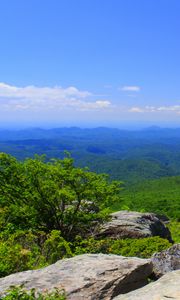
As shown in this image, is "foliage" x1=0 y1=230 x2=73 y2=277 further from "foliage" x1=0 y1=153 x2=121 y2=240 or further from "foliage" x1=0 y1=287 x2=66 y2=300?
"foliage" x1=0 y1=287 x2=66 y2=300

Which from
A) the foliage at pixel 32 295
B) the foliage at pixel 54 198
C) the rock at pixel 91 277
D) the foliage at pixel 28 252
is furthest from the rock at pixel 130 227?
the foliage at pixel 32 295

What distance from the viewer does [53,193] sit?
23.3 meters

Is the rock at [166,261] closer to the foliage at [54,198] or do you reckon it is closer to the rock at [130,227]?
the foliage at [54,198]

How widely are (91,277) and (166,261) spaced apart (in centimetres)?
331

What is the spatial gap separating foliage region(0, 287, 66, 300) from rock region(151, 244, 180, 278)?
375 centimetres

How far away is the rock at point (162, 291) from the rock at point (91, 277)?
1445 mm

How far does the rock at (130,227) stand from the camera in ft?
81.4

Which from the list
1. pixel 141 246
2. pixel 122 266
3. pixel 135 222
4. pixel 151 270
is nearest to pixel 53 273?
pixel 122 266

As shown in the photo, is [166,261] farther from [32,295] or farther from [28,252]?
[28,252]

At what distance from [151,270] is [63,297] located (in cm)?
335

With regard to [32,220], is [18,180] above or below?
above

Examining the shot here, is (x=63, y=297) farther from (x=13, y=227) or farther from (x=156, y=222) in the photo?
(x=156, y=222)

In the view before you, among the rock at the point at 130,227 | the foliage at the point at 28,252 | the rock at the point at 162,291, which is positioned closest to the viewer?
the rock at the point at 162,291

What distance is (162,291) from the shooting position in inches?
344
